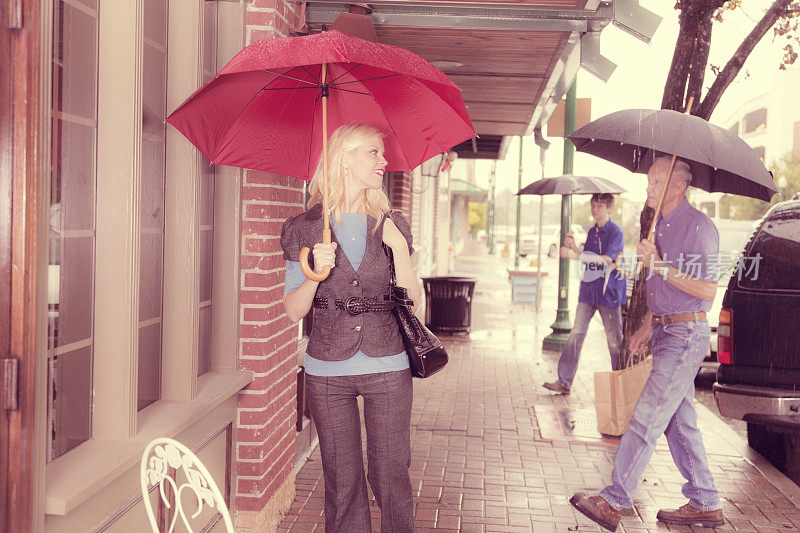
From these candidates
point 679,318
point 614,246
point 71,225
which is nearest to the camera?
point 71,225

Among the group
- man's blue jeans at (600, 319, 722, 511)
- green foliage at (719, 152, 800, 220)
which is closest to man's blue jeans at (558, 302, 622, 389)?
man's blue jeans at (600, 319, 722, 511)

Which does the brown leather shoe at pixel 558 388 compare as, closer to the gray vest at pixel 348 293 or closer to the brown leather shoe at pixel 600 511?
the brown leather shoe at pixel 600 511

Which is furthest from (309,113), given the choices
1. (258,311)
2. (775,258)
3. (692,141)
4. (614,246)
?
(614,246)

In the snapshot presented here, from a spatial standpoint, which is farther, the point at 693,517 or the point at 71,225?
the point at 693,517

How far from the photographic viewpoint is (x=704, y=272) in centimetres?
420

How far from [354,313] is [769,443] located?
450cm

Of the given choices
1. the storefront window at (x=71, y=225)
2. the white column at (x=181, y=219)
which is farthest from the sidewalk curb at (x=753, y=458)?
the storefront window at (x=71, y=225)

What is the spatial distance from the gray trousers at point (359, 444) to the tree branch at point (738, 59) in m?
5.13

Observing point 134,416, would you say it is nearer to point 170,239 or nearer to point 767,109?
point 170,239

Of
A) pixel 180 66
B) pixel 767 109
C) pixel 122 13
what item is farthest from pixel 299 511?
pixel 767 109

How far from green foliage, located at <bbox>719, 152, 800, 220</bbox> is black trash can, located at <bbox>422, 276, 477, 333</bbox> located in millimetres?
43375

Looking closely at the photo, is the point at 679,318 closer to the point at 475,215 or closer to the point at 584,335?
the point at 584,335

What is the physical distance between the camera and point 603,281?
770 cm

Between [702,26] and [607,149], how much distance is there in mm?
2479
